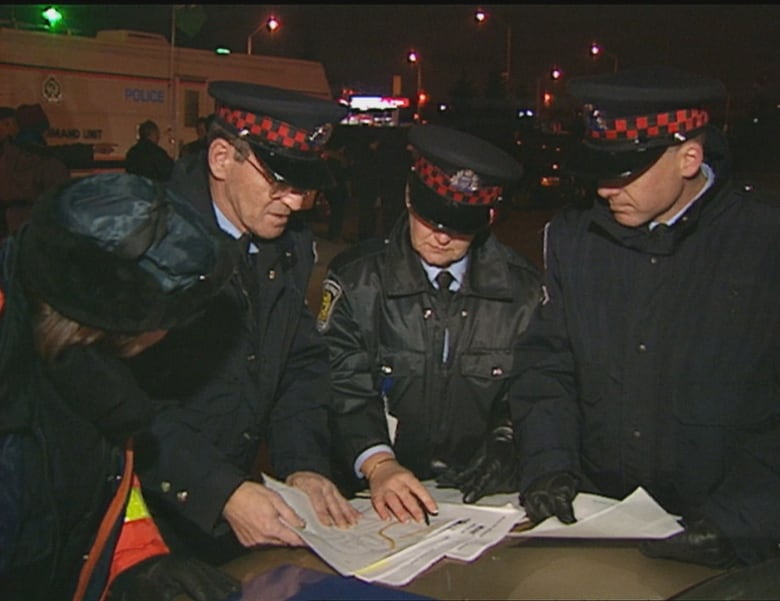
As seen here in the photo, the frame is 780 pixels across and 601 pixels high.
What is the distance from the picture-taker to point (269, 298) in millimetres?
3023

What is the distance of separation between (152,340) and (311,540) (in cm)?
62

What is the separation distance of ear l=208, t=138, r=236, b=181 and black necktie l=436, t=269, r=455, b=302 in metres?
0.80

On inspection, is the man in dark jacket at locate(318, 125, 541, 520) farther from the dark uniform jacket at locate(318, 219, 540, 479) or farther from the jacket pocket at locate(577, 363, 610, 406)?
the jacket pocket at locate(577, 363, 610, 406)

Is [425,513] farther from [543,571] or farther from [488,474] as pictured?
[543,571]

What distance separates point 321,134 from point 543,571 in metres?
1.41

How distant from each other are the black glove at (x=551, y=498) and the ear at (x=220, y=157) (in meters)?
1.23

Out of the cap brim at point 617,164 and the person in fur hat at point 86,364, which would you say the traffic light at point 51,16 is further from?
the person in fur hat at point 86,364

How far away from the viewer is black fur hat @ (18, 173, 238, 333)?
1955 millimetres

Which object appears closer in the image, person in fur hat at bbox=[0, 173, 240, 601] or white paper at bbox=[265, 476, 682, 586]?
person in fur hat at bbox=[0, 173, 240, 601]

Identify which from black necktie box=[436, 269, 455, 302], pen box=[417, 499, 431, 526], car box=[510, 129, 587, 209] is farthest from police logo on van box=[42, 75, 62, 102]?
car box=[510, 129, 587, 209]

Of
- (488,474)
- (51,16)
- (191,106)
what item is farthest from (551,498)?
(191,106)

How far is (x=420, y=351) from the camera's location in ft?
10.7

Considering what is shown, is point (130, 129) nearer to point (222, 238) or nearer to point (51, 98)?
point (51, 98)

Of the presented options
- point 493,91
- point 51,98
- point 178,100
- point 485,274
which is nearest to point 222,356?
point 485,274
